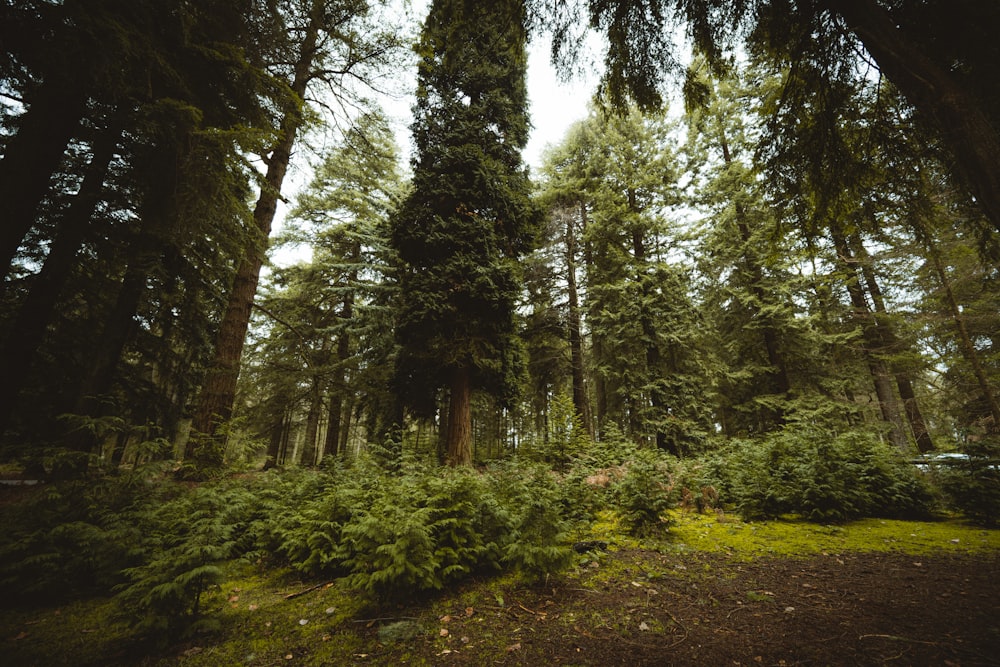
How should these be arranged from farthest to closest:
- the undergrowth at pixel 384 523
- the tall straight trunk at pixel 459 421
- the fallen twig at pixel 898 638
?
1. the tall straight trunk at pixel 459 421
2. the undergrowth at pixel 384 523
3. the fallen twig at pixel 898 638

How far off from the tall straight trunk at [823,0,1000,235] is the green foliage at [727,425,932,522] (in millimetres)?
4798

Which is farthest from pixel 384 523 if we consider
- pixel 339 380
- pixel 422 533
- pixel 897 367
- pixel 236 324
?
pixel 897 367

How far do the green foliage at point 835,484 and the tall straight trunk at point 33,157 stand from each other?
9786mm

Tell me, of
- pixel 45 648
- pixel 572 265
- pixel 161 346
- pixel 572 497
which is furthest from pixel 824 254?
pixel 161 346

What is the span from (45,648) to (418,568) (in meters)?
2.77

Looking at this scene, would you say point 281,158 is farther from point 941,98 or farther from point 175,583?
point 941,98

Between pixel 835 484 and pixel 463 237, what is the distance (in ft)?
28.4

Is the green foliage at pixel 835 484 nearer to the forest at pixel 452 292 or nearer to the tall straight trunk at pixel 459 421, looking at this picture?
the forest at pixel 452 292

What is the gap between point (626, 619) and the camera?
9.43 ft

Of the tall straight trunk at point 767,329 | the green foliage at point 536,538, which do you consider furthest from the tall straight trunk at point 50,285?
the tall straight trunk at point 767,329

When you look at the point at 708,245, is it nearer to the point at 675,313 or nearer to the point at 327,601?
the point at 675,313

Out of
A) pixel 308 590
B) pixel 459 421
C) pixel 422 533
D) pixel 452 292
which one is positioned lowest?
pixel 308 590

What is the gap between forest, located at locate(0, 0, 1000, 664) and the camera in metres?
3.22

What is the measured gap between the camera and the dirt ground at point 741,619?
2312 millimetres
